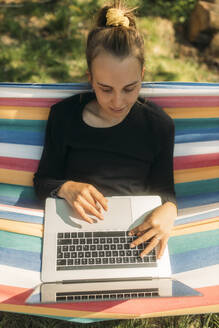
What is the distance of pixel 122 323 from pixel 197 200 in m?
0.98

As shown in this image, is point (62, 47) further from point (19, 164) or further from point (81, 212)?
point (81, 212)

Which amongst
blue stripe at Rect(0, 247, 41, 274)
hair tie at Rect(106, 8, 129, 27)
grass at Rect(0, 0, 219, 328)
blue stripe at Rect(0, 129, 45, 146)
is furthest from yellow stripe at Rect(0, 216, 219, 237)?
grass at Rect(0, 0, 219, 328)

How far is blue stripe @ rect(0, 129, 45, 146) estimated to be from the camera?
238cm

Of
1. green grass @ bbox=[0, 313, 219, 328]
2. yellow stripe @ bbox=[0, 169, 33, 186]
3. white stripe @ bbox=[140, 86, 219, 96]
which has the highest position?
white stripe @ bbox=[140, 86, 219, 96]

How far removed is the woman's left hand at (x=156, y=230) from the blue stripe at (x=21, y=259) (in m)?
0.54

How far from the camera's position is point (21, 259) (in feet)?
6.03

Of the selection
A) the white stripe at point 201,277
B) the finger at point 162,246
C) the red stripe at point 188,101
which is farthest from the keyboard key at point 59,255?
the red stripe at point 188,101

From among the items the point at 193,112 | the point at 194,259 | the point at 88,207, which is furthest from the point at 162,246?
the point at 193,112

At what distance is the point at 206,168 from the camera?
2430mm

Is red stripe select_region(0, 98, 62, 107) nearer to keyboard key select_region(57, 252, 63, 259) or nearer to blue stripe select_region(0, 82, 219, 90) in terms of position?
blue stripe select_region(0, 82, 219, 90)

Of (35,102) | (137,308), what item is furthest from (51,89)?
(137,308)

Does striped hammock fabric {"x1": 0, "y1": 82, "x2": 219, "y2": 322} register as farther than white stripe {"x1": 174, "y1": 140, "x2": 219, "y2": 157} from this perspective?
No

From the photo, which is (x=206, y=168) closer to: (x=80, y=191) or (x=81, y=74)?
(x=80, y=191)

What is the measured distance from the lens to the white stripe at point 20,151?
2.38 meters
